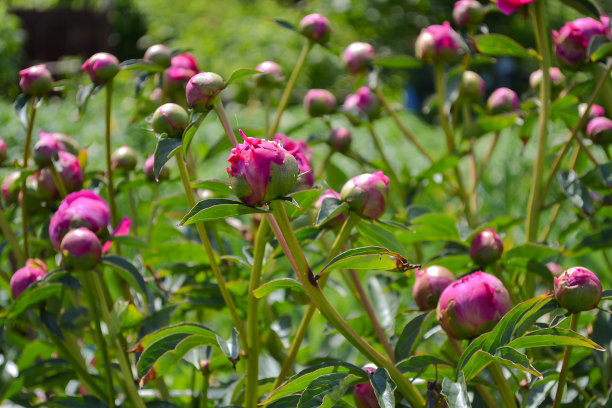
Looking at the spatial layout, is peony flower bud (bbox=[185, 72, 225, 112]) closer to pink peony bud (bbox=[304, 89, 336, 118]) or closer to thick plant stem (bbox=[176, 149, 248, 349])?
thick plant stem (bbox=[176, 149, 248, 349])

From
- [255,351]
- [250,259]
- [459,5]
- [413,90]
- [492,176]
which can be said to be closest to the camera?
Result: [255,351]

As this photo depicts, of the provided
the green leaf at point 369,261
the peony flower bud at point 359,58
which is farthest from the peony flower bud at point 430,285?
the peony flower bud at point 359,58

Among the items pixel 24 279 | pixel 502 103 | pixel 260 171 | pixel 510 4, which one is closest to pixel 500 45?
pixel 510 4

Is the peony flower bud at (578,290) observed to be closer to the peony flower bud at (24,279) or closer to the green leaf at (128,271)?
the green leaf at (128,271)

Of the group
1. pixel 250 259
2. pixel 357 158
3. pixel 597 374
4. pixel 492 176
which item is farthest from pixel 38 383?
pixel 492 176

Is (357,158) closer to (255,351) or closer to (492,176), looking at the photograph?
(255,351)

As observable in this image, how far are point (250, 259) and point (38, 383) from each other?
29 cm

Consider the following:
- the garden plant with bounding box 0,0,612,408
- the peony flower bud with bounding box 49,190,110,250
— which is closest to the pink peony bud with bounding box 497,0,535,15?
the garden plant with bounding box 0,0,612,408

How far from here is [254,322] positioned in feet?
1.82

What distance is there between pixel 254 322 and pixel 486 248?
22cm

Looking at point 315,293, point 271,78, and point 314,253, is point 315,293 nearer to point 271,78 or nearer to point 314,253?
point 314,253

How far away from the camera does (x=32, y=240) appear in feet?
2.46

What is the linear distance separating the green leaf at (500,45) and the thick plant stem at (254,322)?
0.30 meters

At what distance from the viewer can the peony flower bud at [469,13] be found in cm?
84
